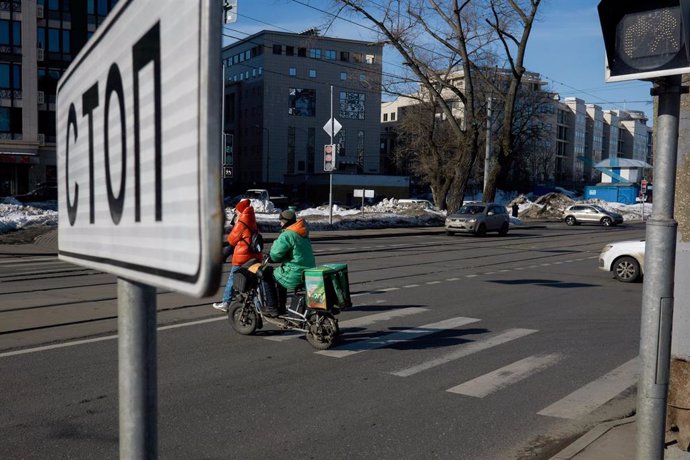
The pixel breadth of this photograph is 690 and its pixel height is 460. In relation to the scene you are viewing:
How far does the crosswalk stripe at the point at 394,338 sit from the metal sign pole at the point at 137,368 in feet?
22.9

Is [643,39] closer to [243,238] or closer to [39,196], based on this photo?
[243,238]

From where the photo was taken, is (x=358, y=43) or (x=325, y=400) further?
(x=358, y=43)

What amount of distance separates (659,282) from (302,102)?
89.5 m

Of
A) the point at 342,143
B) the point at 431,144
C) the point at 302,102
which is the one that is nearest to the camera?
the point at 431,144

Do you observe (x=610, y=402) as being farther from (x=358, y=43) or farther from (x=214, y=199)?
(x=358, y=43)

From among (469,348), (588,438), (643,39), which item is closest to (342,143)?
(469,348)

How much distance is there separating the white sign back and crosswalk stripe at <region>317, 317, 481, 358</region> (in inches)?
275

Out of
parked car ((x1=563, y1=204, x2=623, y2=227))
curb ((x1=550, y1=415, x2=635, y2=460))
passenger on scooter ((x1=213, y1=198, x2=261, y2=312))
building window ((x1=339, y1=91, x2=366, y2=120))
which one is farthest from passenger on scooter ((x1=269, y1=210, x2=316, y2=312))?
building window ((x1=339, y1=91, x2=366, y2=120))

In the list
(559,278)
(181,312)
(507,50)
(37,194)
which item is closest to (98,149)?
(181,312)

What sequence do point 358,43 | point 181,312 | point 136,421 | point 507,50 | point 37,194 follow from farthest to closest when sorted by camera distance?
point 358,43 → point 37,194 → point 507,50 → point 181,312 → point 136,421

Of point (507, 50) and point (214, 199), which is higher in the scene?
point (507, 50)

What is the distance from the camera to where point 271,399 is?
6453 mm

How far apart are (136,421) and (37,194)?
46488 millimetres

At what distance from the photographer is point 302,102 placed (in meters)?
90.9
